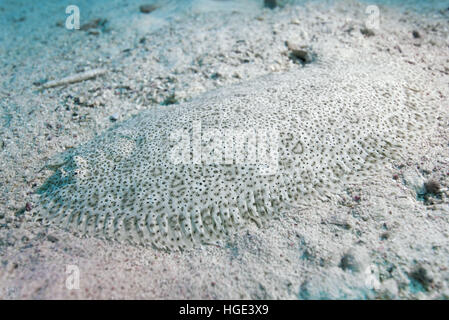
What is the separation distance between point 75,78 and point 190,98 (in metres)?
2.56

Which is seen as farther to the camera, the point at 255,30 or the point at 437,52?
the point at 255,30

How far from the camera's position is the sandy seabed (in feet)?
9.10

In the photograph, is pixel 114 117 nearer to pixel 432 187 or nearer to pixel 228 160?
pixel 228 160

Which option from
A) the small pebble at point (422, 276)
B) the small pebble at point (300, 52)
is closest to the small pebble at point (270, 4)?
the small pebble at point (300, 52)

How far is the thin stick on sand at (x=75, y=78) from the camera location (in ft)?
20.0

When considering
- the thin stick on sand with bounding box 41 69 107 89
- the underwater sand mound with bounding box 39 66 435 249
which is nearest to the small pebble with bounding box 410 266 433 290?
the underwater sand mound with bounding box 39 66 435 249

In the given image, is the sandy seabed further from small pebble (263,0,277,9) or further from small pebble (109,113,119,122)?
small pebble (263,0,277,9)

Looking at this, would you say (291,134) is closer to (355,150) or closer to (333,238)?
(355,150)

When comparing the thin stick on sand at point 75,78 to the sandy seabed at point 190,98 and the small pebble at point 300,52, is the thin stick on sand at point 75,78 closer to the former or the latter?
the sandy seabed at point 190,98

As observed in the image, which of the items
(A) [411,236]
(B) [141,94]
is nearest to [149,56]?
→ (B) [141,94]

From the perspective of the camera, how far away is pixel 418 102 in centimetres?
429

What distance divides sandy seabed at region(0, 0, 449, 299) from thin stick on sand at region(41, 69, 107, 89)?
0.43 ft

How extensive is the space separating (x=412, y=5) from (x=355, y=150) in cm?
602

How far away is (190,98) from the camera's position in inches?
211
